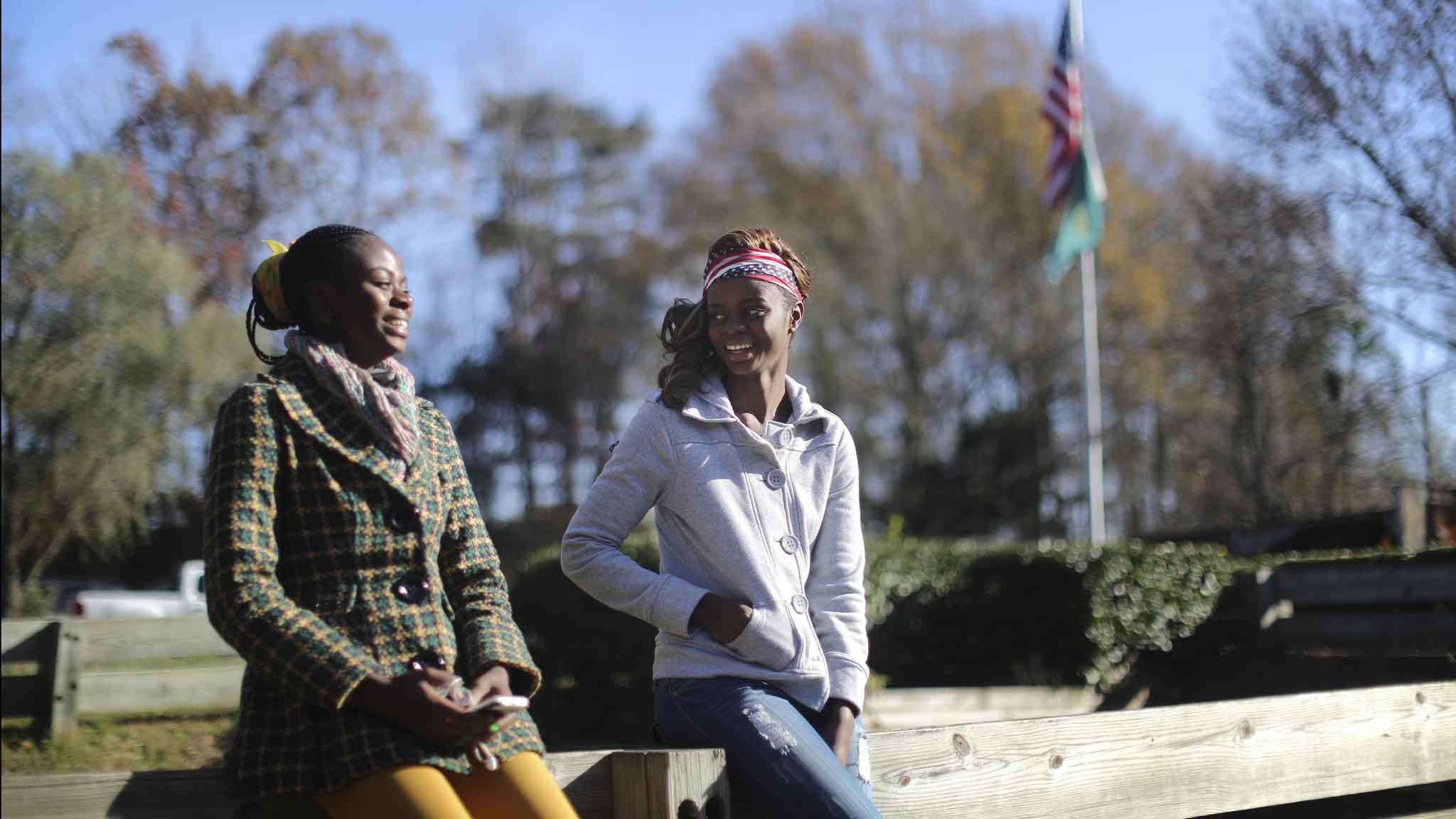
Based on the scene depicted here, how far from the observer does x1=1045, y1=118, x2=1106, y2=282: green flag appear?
17.4 meters

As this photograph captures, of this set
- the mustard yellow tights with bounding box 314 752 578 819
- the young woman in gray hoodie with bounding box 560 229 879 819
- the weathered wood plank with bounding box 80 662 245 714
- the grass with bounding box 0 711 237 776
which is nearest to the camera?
the mustard yellow tights with bounding box 314 752 578 819

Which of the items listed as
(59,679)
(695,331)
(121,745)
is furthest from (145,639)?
(695,331)

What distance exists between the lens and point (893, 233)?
29.5 metres

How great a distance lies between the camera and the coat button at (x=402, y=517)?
2316 millimetres

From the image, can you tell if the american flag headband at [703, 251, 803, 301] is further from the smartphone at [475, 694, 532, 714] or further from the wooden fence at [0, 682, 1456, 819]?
the smartphone at [475, 694, 532, 714]

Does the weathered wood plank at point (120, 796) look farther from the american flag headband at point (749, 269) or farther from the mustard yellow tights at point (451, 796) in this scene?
the american flag headband at point (749, 269)

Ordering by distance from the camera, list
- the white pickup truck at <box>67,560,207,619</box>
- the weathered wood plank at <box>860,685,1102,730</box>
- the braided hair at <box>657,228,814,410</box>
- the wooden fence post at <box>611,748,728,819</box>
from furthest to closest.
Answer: the white pickup truck at <box>67,560,207,619</box> < the weathered wood plank at <box>860,685,1102,730</box> < the braided hair at <box>657,228,814,410</box> < the wooden fence post at <box>611,748,728,819</box>

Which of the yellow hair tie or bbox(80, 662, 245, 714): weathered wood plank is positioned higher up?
the yellow hair tie

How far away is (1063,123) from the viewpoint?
17281 mm

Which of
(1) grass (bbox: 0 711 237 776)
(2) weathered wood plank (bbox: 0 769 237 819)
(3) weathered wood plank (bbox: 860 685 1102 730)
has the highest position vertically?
(2) weathered wood plank (bbox: 0 769 237 819)

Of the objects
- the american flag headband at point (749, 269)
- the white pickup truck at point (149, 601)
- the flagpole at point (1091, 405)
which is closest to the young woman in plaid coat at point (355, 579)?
the american flag headband at point (749, 269)

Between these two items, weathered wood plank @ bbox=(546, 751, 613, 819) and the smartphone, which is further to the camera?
weathered wood plank @ bbox=(546, 751, 613, 819)

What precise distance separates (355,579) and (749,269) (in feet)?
4.13

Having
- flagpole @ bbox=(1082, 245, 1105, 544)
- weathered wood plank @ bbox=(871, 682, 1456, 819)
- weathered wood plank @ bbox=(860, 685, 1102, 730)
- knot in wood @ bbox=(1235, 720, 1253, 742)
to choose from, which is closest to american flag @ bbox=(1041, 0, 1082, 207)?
flagpole @ bbox=(1082, 245, 1105, 544)
